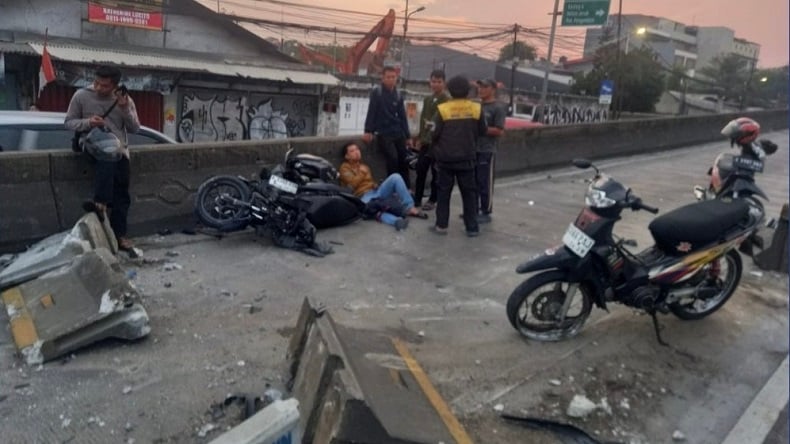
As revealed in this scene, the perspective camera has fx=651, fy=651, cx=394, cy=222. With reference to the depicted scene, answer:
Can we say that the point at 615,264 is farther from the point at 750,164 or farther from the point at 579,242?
the point at 750,164

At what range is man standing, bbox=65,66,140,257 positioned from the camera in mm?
5793

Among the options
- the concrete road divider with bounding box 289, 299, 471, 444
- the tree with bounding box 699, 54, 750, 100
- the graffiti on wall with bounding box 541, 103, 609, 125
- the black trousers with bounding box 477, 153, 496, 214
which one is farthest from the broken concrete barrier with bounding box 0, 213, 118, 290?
the tree with bounding box 699, 54, 750, 100

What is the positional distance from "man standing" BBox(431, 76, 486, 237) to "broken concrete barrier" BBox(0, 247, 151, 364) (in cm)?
393

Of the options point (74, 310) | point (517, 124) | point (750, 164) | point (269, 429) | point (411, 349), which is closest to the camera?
point (269, 429)

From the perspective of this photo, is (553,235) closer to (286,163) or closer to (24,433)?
(286,163)

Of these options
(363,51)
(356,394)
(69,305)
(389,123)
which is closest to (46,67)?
(389,123)

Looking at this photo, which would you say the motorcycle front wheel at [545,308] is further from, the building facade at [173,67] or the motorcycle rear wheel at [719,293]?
the building facade at [173,67]

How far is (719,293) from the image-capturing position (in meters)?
5.43

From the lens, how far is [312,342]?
3.66 metres

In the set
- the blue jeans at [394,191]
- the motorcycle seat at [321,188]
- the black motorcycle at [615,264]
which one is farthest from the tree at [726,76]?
the black motorcycle at [615,264]

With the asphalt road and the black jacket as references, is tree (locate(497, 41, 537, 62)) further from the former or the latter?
the asphalt road

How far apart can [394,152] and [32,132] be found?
13.8 ft

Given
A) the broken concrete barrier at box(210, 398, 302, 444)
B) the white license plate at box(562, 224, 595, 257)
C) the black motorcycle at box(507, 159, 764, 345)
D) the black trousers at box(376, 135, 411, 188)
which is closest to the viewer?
the broken concrete barrier at box(210, 398, 302, 444)

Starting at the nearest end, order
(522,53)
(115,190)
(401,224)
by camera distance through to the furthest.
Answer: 1. (115,190)
2. (401,224)
3. (522,53)
